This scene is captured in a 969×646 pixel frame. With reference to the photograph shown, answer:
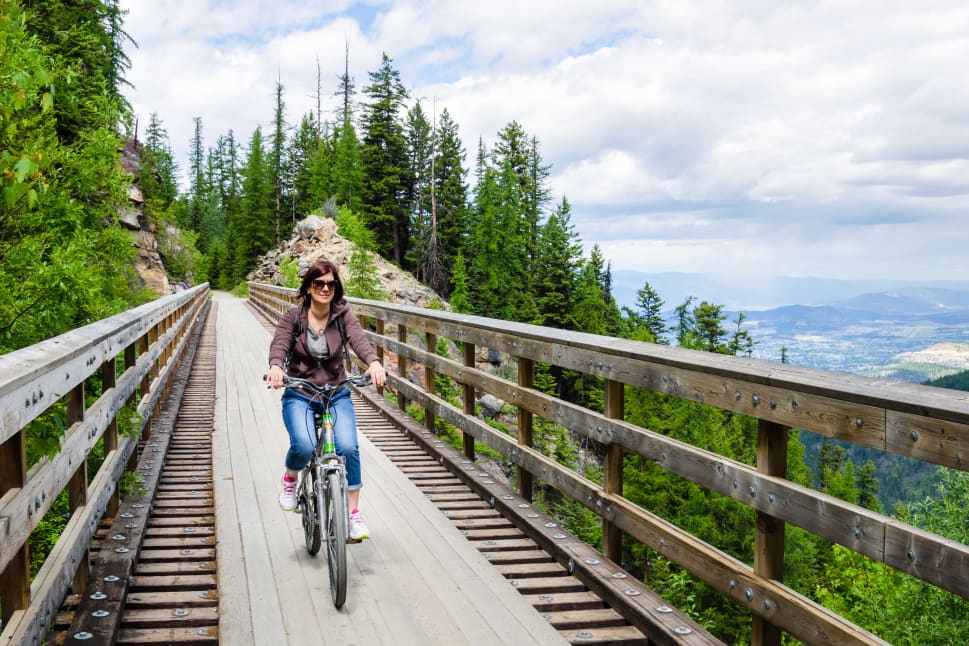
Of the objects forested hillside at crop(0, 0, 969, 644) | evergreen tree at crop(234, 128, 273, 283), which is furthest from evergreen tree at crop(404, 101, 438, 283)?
evergreen tree at crop(234, 128, 273, 283)

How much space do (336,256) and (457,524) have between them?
3484cm

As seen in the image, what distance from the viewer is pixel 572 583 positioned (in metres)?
4.18

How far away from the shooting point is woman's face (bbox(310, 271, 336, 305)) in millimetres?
4438

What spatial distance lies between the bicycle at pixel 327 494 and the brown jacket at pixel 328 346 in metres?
0.12

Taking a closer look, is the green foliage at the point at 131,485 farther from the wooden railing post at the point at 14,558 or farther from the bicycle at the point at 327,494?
the wooden railing post at the point at 14,558

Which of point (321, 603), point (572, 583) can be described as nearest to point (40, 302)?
point (321, 603)

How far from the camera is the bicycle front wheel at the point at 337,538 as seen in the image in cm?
362

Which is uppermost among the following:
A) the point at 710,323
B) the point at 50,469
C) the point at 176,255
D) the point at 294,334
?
the point at 176,255

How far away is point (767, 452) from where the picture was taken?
118 inches

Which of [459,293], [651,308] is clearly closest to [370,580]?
[459,293]

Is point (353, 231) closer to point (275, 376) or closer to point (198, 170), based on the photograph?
point (275, 376)

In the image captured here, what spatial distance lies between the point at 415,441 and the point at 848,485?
47.8m

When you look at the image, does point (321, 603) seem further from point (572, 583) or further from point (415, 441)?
point (415, 441)

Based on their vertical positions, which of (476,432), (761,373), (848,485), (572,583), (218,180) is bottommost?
(848,485)
